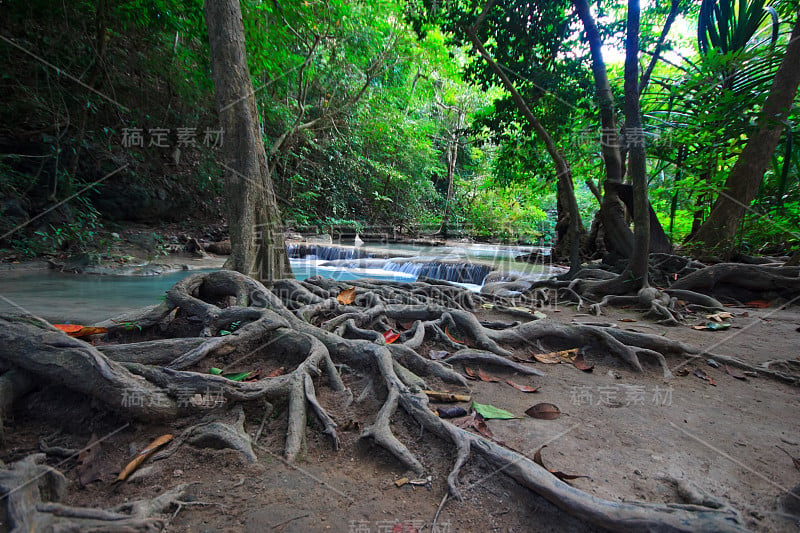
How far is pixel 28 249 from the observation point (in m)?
8.23

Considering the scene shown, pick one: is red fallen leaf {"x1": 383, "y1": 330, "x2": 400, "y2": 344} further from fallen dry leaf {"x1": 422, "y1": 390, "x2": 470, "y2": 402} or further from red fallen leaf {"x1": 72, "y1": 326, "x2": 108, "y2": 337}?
red fallen leaf {"x1": 72, "y1": 326, "x2": 108, "y2": 337}

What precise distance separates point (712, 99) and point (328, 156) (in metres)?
13.7

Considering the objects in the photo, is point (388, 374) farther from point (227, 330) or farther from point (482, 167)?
point (482, 167)

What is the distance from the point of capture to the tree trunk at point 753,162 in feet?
17.9

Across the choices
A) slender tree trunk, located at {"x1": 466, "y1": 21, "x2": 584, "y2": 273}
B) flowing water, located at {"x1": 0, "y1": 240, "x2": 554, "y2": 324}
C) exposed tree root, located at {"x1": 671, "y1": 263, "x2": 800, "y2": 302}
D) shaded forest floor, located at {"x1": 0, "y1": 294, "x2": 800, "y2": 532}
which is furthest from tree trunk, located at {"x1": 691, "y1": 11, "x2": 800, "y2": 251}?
shaded forest floor, located at {"x1": 0, "y1": 294, "x2": 800, "y2": 532}

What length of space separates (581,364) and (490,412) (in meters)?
1.40

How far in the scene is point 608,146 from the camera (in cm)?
677

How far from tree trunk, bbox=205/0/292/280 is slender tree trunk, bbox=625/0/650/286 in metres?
4.76

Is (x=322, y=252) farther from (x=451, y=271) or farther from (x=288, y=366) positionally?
(x=288, y=366)

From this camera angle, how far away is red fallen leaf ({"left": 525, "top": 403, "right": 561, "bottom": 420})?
7.79ft

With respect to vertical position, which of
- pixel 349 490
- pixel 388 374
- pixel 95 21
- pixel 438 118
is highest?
pixel 438 118

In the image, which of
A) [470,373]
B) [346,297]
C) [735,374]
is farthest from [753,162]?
[346,297]

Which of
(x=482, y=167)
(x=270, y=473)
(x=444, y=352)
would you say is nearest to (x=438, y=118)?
(x=482, y=167)

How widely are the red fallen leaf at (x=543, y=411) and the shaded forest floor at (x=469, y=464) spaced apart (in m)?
0.06
